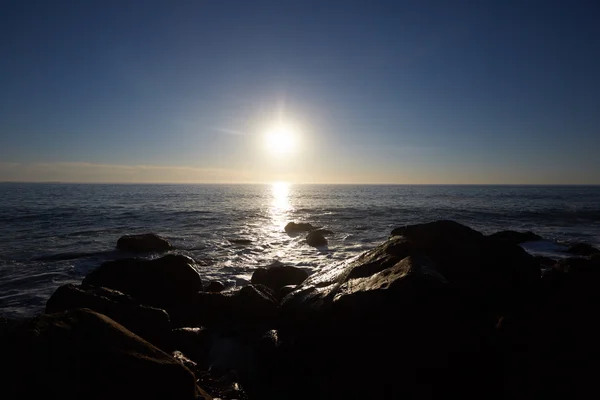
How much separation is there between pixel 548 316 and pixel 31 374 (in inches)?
264

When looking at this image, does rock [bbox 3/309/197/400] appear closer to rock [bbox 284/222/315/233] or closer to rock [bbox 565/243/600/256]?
rock [bbox 565/243/600/256]

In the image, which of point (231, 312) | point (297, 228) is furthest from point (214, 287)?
point (297, 228)

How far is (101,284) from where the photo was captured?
9164 mm

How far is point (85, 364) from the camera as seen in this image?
3.66 meters

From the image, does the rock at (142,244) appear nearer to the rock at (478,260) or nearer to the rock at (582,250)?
the rock at (478,260)

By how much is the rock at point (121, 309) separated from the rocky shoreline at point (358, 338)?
0.09 feet

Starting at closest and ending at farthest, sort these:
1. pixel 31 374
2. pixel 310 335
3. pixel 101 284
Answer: pixel 31 374
pixel 310 335
pixel 101 284

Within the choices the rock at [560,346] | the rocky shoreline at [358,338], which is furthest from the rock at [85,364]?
the rock at [560,346]

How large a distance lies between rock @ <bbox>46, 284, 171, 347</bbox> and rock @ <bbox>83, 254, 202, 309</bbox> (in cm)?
→ 166

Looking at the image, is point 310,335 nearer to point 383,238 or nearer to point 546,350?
point 546,350

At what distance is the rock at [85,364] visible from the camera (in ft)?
11.2

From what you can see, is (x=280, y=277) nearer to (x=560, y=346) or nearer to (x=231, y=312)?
(x=231, y=312)

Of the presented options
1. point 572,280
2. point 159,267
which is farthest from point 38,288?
point 572,280

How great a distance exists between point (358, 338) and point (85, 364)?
11.9 feet
